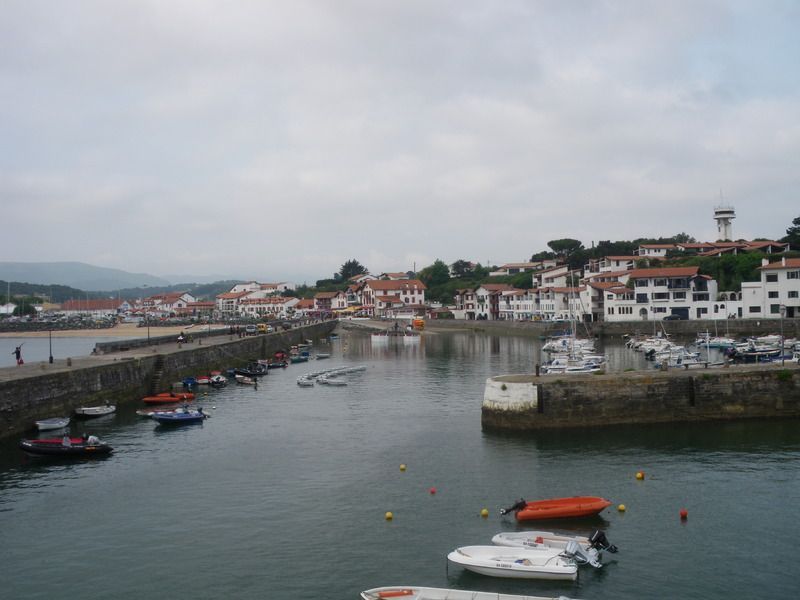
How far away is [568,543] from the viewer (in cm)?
1934

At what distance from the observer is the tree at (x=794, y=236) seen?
115312 millimetres

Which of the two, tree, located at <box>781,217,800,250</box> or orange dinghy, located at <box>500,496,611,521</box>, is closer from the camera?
orange dinghy, located at <box>500,496,611,521</box>

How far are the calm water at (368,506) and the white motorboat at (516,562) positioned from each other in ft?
1.13

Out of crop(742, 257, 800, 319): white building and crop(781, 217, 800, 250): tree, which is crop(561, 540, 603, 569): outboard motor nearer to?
crop(742, 257, 800, 319): white building

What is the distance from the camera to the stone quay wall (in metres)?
35.9

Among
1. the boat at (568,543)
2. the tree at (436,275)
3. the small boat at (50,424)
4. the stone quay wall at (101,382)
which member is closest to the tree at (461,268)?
the tree at (436,275)

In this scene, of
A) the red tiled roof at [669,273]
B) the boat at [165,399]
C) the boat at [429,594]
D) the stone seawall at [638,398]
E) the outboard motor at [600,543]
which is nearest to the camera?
the boat at [429,594]

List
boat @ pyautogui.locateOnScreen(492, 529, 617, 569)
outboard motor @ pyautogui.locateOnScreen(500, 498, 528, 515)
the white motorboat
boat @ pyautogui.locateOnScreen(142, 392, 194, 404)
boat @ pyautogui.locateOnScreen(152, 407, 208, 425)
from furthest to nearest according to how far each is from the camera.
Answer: boat @ pyautogui.locateOnScreen(142, 392, 194, 404) < boat @ pyautogui.locateOnScreen(152, 407, 208, 425) < outboard motor @ pyautogui.locateOnScreen(500, 498, 528, 515) < boat @ pyautogui.locateOnScreen(492, 529, 617, 569) < the white motorboat

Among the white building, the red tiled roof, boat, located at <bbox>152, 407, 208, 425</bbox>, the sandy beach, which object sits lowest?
boat, located at <bbox>152, 407, 208, 425</bbox>

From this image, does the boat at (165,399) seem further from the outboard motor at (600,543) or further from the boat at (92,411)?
the outboard motor at (600,543)

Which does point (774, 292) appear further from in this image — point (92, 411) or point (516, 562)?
point (92, 411)

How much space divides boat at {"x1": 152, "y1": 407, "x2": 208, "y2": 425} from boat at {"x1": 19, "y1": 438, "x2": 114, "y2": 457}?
7.48 meters

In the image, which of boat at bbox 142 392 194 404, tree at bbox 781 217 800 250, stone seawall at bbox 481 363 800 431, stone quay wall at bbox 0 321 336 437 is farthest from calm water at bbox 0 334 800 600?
tree at bbox 781 217 800 250

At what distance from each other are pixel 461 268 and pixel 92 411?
505ft
